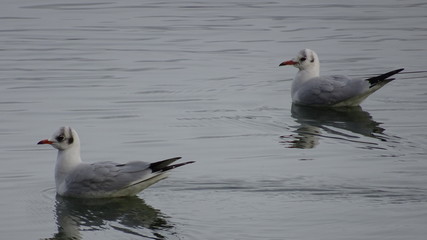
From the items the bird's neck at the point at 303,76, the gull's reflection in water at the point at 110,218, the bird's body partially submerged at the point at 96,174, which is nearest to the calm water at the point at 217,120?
the gull's reflection in water at the point at 110,218

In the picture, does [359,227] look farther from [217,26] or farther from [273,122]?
[217,26]

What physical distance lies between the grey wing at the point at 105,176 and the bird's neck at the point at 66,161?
0.14 metres

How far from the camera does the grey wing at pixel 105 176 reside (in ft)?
40.4

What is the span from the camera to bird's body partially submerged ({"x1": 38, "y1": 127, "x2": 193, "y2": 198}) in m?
12.3

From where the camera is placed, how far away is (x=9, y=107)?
17594 millimetres

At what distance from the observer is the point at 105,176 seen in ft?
41.0

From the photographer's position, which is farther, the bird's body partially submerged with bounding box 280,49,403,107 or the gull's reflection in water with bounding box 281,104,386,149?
the bird's body partially submerged with bounding box 280,49,403,107

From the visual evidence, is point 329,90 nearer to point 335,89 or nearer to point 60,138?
point 335,89

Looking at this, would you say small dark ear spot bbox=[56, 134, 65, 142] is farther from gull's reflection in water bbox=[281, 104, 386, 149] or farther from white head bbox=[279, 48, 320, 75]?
white head bbox=[279, 48, 320, 75]

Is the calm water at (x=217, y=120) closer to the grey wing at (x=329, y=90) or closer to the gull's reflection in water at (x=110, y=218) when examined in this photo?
the gull's reflection in water at (x=110, y=218)

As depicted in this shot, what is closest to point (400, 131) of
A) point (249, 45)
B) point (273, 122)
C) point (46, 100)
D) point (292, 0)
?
point (273, 122)

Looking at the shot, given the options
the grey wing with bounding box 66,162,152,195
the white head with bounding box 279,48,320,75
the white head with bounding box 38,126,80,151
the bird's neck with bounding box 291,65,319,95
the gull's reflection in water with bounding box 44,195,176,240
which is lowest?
the gull's reflection in water with bounding box 44,195,176,240

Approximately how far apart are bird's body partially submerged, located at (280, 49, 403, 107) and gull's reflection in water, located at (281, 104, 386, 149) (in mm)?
130

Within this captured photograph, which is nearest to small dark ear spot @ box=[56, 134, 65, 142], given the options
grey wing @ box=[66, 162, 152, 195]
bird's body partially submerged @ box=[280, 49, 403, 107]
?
grey wing @ box=[66, 162, 152, 195]
